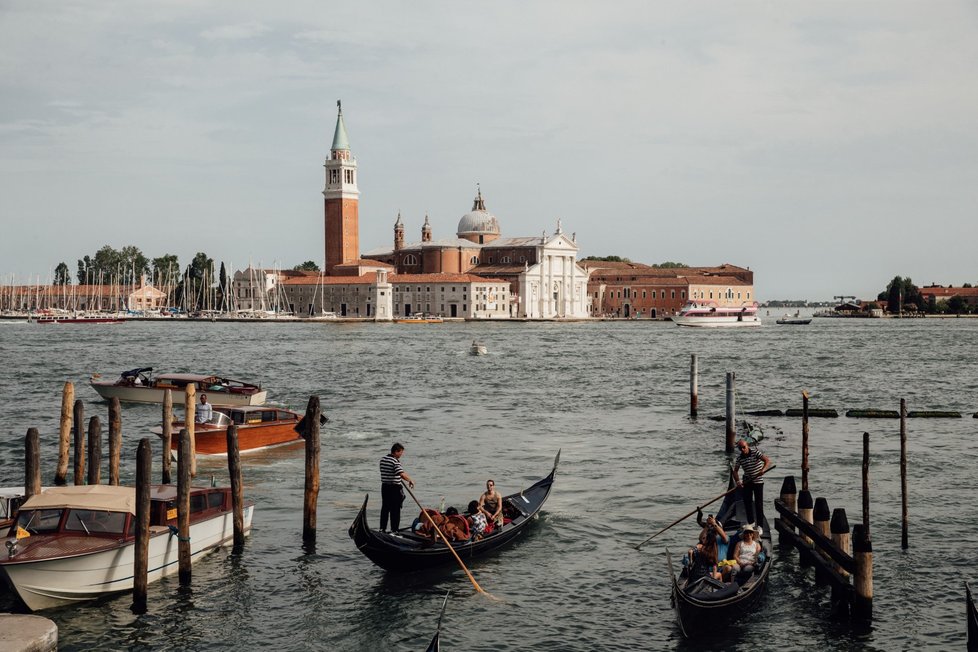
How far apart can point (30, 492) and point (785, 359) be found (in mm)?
43635

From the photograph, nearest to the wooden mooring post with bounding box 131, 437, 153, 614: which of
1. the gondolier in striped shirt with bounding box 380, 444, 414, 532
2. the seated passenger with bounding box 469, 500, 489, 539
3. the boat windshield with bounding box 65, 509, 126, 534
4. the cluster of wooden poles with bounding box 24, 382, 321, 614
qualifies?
the cluster of wooden poles with bounding box 24, 382, 321, 614

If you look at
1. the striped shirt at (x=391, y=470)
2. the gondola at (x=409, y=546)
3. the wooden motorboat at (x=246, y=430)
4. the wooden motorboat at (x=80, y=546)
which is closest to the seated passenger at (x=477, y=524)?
the gondola at (x=409, y=546)

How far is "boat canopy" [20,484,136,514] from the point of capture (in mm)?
11055

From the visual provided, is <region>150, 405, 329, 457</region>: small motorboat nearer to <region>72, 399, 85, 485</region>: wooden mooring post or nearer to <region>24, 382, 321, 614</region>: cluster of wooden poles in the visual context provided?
<region>24, 382, 321, 614</region>: cluster of wooden poles

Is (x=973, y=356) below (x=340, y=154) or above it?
below

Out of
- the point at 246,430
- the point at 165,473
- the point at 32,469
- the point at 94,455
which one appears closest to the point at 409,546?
the point at 32,469

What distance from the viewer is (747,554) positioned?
35.8 feet

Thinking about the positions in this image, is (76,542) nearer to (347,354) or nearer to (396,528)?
(396,528)

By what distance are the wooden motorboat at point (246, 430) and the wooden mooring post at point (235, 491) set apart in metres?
6.54

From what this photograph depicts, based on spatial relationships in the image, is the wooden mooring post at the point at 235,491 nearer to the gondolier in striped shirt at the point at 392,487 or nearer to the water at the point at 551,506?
the water at the point at 551,506

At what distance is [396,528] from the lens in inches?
499

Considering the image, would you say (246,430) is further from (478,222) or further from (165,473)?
(478,222)

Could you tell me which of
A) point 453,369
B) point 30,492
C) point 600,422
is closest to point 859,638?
point 30,492

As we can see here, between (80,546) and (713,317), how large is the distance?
98446 millimetres
